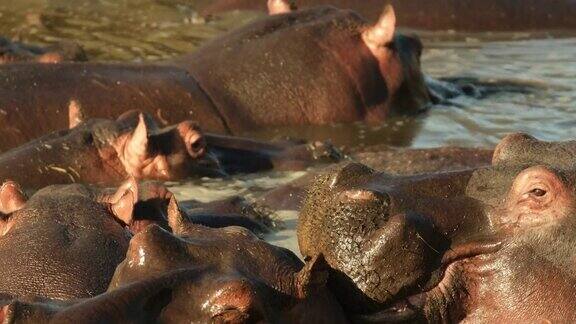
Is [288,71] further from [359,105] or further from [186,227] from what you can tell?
[186,227]

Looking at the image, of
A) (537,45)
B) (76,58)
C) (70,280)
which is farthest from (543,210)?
(537,45)

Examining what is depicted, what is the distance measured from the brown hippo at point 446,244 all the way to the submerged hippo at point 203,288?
0.10 metres

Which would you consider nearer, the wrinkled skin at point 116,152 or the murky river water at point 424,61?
the wrinkled skin at point 116,152

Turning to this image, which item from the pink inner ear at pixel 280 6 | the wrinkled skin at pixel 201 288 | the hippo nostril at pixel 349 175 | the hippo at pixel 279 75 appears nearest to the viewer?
the wrinkled skin at pixel 201 288

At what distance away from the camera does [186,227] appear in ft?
10.6

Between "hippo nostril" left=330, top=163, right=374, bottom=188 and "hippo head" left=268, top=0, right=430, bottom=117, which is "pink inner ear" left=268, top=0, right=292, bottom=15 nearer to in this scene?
"hippo head" left=268, top=0, right=430, bottom=117

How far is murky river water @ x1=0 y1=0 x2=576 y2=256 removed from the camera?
25.6ft

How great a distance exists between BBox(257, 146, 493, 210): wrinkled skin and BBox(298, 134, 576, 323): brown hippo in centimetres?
207

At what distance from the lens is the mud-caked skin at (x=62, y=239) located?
3.59m

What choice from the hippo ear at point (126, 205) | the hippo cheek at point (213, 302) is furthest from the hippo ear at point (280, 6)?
the hippo cheek at point (213, 302)

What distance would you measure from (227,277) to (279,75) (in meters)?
5.22

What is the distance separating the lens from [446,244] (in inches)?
126

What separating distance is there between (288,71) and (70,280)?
4.56 metres

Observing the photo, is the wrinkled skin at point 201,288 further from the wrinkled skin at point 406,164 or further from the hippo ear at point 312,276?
the wrinkled skin at point 406,164
